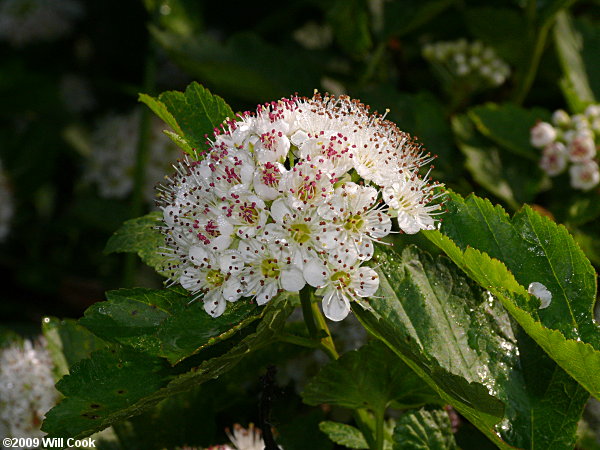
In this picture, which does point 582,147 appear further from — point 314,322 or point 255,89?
point 314,322

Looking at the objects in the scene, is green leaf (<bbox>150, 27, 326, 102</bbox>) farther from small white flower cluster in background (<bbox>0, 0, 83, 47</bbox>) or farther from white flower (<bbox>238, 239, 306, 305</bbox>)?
white flower (<bbox>238, 239, 306, 305</bbox>)

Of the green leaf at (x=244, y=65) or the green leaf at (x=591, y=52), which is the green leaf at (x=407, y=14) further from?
the green leaf at (x=591, y=52)

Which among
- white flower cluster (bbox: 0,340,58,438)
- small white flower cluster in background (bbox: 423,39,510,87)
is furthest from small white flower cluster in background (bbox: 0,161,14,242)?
small white flower cluster in background (bbox: 423,39,510,87)

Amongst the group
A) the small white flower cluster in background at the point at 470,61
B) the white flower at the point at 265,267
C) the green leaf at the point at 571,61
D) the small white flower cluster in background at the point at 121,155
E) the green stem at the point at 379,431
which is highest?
the small white flower cluster in background at the point at 121,155

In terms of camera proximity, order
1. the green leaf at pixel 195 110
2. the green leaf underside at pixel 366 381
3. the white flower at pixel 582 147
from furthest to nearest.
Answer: the white flower at pixel 582 147 < the green leaf at pixel 195 110 < the green leaf underside at pixel 366 381

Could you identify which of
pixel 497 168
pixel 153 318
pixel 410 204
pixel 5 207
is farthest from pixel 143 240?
pixel 5 207

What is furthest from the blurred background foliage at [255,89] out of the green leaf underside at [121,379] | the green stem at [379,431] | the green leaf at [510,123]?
the green leaf underside at [121,379]
